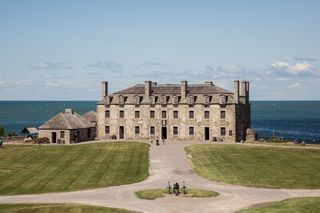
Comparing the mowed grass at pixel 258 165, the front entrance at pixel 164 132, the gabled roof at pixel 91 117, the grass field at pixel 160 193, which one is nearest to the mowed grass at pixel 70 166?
Result: the grass field at pixel 160 193

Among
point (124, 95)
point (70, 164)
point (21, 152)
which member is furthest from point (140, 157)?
point (124, 95)

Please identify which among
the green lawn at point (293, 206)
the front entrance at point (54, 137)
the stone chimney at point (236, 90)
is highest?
the stone chimney at point (236, 90)

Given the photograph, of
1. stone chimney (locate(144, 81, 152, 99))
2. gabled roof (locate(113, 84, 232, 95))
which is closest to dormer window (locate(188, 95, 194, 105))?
gabled roof (locate(113, 84, 232, 95))

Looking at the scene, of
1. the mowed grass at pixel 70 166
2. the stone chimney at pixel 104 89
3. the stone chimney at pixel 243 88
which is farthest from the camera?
the stone chimney at pixel 104 89

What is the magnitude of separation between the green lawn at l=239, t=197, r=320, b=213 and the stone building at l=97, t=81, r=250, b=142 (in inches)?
1572

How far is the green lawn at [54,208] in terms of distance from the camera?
1492 inches

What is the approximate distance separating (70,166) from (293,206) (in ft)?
92.9

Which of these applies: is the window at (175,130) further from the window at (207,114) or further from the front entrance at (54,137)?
the front entrance at (54,137)

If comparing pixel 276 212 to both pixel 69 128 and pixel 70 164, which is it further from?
pixel 69 128

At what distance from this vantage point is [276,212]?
3653 cm

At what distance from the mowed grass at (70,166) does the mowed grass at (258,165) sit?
6.98 metres

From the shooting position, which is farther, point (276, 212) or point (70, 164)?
point (70, 164)

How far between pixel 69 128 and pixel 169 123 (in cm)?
1579

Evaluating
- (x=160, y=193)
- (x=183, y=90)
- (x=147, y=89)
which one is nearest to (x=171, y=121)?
(x=183, y=90)
